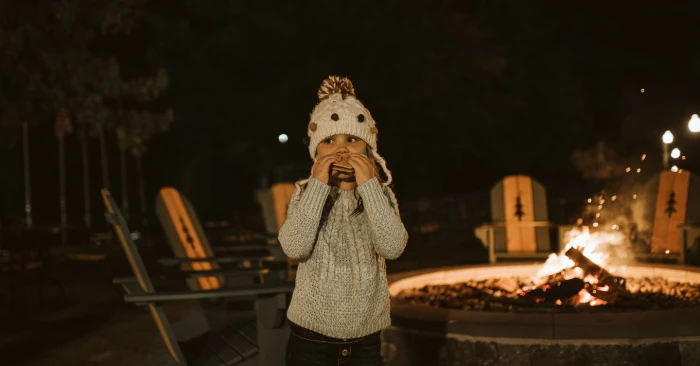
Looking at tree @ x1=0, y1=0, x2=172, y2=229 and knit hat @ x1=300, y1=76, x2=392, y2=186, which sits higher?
tree @ x1=0, y1=0, x2=172, y2=229

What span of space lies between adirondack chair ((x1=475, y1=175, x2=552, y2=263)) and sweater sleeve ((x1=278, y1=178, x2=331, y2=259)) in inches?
274

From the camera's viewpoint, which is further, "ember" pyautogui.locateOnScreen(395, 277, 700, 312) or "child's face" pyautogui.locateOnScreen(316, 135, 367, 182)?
"ember" pyautogui.locateOnScreen(395, 277, 700, 312)

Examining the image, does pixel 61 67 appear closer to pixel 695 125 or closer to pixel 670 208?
pixel 670 208

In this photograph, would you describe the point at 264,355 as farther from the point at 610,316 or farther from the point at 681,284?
the point at 681,284

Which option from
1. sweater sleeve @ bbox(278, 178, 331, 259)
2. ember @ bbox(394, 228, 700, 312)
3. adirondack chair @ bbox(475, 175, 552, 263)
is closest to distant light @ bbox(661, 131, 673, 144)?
adirondack chair @ bbox(475, 175, 552, 263)

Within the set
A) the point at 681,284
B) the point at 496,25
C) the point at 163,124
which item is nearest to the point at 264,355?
the point at 681,284

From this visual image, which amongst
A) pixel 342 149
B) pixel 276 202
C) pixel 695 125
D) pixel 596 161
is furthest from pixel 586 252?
pixel 596 161

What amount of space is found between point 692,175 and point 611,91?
35.0 feet

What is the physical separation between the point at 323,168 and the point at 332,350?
0.62m

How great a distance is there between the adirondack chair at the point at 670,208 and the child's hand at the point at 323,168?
261 inches

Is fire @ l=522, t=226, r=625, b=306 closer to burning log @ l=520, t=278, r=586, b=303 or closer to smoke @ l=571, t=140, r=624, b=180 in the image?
burning log @ l=520, t=278, r=586, b=303

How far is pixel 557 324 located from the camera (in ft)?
13.5

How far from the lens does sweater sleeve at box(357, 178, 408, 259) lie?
250 centimetres

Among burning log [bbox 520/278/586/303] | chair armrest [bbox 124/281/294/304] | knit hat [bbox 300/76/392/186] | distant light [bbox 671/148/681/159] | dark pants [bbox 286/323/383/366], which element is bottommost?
burning log [bbox 520/278/586/303]
